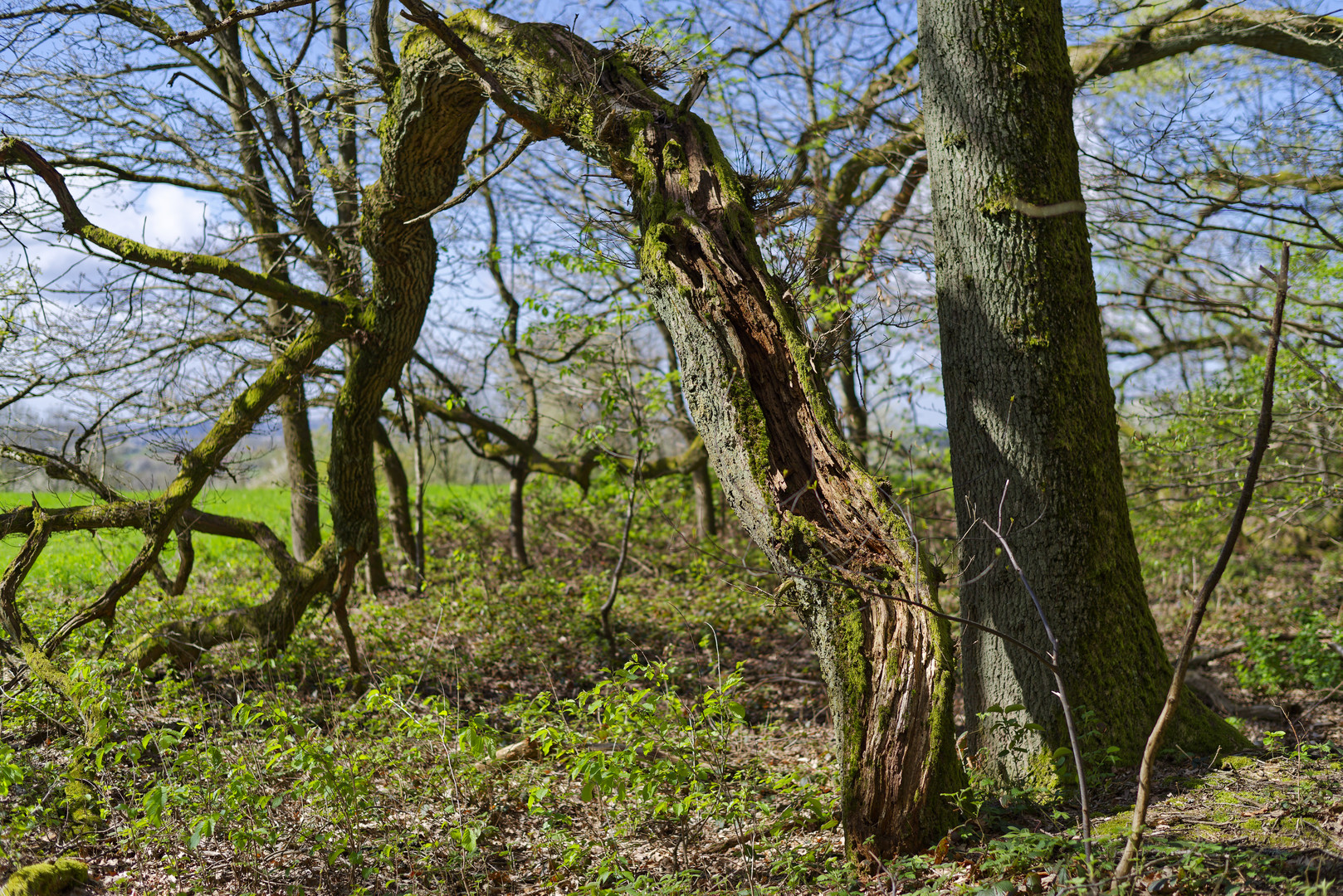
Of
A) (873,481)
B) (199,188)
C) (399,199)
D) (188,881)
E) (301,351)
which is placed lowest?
(188,881)

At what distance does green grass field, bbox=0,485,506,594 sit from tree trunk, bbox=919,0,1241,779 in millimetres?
6034

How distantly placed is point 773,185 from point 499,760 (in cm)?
359

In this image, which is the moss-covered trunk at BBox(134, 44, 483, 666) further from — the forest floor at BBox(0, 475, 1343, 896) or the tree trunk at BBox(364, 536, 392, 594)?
the tree trunk at BBox(364, 536, 392, 594)

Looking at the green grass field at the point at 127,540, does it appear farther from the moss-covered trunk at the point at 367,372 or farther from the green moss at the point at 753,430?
the green moss at the point at 753,430

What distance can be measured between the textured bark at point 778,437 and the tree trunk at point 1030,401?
37.2 inches

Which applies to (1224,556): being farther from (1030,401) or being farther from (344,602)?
(344,602)

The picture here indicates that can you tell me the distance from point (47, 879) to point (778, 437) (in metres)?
3.73

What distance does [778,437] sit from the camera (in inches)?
142

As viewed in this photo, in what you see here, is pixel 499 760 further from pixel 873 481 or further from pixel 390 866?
pixel 873 481

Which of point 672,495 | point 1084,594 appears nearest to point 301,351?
point 1084,594

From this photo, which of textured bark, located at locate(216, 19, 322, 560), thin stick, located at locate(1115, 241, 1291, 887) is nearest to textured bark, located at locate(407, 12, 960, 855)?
thin stick, located at locate(1115, 241, 1291, 887)

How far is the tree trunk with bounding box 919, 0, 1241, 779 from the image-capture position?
3.84 meters

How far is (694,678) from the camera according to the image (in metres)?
7.11

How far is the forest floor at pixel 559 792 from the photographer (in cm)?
298
